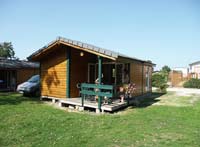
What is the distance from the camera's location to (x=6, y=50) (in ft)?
234

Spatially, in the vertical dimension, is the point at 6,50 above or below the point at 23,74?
above

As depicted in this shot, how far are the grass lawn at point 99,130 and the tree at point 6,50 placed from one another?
65784 millimetres

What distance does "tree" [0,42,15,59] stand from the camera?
69675mm

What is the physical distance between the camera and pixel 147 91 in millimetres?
18422

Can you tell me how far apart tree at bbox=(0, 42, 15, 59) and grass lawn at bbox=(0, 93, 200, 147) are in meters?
65.8

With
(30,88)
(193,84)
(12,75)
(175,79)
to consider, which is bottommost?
(30,88)

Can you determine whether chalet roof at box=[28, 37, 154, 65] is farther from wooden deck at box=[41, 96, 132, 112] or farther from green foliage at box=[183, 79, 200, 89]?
green foliage at box=[183, 79, 200, 89]

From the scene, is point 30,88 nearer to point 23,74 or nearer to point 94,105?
point 94,105

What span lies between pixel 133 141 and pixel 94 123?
2337 millimetres

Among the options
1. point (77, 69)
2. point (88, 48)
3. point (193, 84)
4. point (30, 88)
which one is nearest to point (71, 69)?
point (77, 69)

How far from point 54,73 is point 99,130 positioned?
7.27m

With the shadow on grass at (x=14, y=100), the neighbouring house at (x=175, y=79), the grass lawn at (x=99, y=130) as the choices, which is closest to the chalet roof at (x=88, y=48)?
the grass lawn at (x=99, y=130)

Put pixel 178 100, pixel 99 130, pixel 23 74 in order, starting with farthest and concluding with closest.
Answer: pixel 23 74 < pixel 178 100 < pixel 99 130

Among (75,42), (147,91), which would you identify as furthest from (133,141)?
(147,91)
